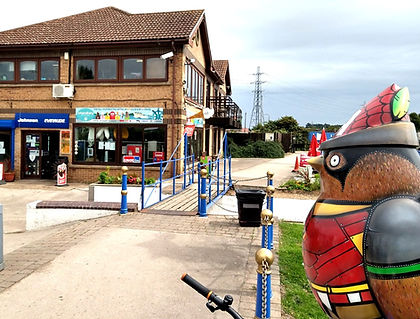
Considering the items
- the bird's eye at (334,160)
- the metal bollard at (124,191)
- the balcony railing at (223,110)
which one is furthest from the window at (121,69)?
the bird's eye at (334,160)

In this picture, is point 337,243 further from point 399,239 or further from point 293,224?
point 293,224

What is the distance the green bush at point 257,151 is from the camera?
3102 centimetres

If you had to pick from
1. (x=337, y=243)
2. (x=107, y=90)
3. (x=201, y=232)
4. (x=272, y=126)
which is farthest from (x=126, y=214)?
(x=272, y=126)

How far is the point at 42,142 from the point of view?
52.9 ft

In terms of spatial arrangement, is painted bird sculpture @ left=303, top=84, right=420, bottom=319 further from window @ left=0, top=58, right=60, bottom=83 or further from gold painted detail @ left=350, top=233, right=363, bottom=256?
window @ left=0, top=58, right=60, bottom=83

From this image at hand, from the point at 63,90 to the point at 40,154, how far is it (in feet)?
11.1

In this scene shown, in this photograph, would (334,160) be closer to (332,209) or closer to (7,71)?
(332,209)

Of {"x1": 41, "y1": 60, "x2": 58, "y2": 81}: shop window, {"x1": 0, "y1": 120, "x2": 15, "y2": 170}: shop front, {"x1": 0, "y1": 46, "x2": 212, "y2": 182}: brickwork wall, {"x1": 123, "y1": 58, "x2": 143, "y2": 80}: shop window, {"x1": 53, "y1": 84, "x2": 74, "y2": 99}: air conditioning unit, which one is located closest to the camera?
{"x1": 0, "y1": 46, "x2": 212, "y2": 182}: brickwork wall

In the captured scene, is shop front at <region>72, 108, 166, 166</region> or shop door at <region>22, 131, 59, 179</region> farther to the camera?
shop door at <region>22, 131, 59, 179</region>

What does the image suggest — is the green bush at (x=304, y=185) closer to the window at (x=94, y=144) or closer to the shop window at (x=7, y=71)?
the window at (x=94, y=144)

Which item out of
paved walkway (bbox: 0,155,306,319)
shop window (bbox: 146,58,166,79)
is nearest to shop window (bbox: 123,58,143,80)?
shop window (bbox: 146,58,166,79)

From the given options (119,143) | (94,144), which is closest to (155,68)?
(119,143)

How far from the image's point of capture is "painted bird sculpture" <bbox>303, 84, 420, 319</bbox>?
150 cm

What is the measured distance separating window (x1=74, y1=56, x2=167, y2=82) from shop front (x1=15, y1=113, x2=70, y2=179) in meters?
2.12
